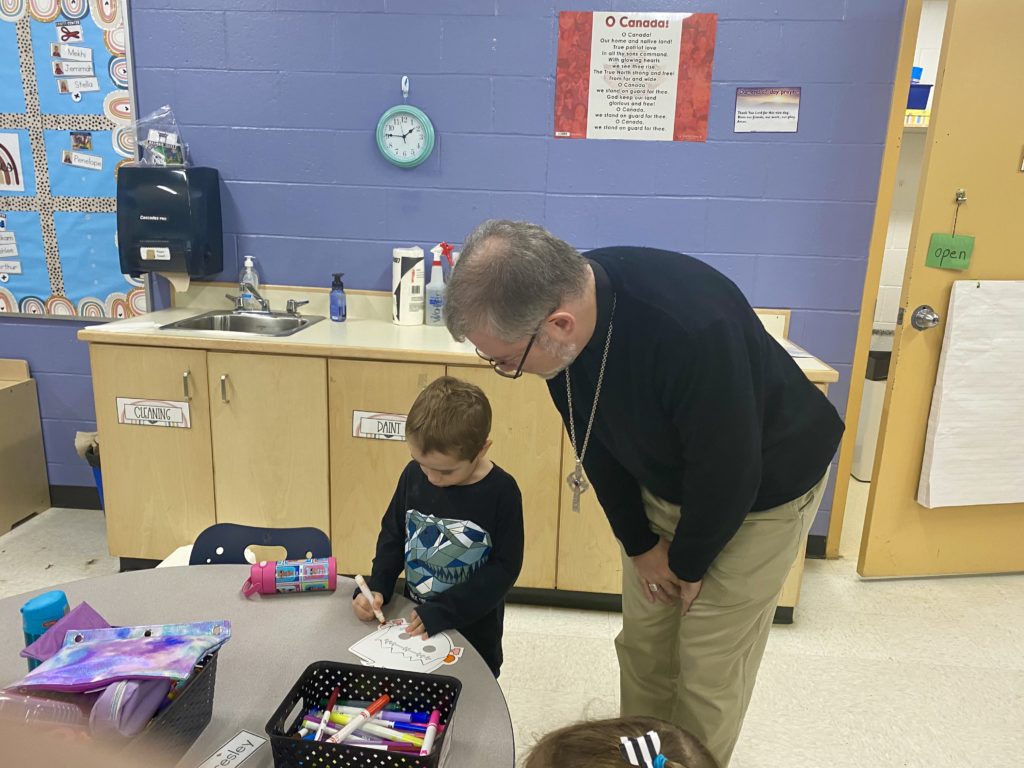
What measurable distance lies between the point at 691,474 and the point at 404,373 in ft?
4.64

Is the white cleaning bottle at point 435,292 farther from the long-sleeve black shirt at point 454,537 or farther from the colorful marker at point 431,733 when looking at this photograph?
the colorful marker at point 431,733

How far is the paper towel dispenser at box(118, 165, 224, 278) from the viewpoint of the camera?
2795 mm

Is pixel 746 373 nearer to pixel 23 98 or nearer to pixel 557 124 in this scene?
pixel 557 124

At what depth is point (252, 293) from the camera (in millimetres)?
2980

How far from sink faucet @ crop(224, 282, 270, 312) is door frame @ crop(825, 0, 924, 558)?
2.38 metres

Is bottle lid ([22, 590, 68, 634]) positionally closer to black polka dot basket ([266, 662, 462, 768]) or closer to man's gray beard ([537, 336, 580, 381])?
black polka dot basket ([266, 662, 462, 768])

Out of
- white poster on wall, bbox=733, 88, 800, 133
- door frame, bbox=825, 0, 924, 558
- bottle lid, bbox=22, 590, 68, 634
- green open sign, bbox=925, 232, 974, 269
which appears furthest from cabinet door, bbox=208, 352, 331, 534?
green open sign, bbox=925, 232, 974, 269

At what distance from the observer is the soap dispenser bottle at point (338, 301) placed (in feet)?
9.61

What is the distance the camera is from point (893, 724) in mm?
2121

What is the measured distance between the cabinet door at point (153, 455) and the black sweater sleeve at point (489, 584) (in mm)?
1510

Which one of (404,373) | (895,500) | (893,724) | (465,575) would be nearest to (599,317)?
(465,575)

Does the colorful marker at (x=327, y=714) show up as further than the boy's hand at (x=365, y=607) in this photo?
No

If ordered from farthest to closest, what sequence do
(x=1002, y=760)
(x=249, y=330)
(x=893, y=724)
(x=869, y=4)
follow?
(x=249, y=330) → (x=869, y=4) → (x=893, y=724) → (x=1002, y=760)

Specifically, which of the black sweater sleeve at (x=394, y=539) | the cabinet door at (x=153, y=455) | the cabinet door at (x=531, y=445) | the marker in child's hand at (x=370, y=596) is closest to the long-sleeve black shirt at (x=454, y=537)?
the black sweater sleeve at (x=394, y=539)
